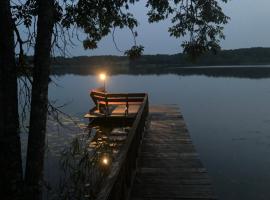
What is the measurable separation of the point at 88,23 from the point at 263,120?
18749mm

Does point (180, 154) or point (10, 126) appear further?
point (180, 154)

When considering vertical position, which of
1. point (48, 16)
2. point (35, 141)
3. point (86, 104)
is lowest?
point (86, 104)

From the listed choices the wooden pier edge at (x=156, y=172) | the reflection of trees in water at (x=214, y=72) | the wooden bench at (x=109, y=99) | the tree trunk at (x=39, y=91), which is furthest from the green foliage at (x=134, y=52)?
the reflection of trees in water at (x=214, y=72)

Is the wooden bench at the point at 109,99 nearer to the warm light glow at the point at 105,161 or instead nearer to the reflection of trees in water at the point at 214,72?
the warm light glow at the point at 105,161

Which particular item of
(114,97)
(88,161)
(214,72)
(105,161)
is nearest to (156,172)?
(88,161)

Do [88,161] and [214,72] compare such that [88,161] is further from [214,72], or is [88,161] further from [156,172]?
[214,72]

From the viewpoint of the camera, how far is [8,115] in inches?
213

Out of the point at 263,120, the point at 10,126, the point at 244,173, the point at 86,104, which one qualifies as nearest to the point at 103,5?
the point at 10,126

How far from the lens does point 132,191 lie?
700cm

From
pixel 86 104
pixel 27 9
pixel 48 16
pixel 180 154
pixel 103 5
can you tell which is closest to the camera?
pixel 48 16

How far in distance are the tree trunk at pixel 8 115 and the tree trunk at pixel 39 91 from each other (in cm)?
21

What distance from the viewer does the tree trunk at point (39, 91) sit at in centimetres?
534

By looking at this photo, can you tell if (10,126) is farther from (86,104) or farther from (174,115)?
(86,104)

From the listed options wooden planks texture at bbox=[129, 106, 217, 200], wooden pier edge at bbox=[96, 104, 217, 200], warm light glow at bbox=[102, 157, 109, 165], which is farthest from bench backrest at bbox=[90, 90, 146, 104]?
warm light glow at bbox=[102, 157, 109, 165]
